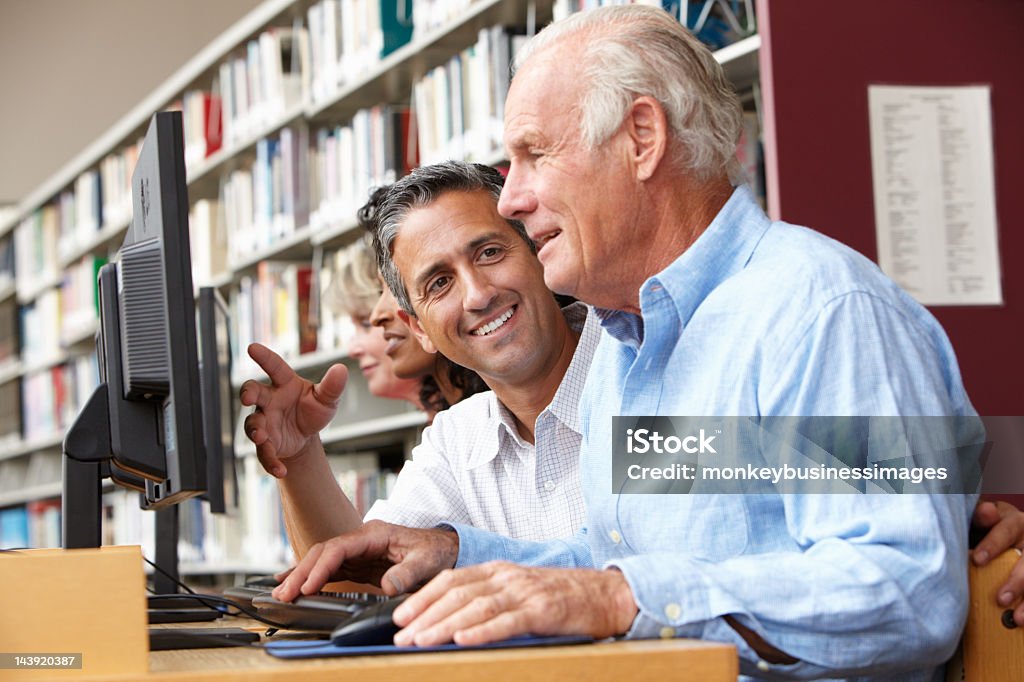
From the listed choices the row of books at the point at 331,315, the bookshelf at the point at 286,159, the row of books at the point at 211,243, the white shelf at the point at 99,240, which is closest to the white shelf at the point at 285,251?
the bookshelf at the point at 286,159

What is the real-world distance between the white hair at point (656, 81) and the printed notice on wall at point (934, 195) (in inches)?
36.4

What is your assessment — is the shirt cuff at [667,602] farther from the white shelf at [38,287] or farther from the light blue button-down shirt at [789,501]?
the white shelf at [38,287]

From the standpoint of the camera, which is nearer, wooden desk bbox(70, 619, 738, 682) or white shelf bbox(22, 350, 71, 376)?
wooden desk bbox(70, 619, 738, 682)

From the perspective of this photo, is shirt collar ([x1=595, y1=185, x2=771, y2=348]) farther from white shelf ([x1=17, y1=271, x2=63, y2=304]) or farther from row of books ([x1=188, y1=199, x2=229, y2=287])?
white shelf ([x1=17, y1=271, x2=63, y2=304])

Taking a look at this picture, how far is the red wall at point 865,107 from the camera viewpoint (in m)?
2.21

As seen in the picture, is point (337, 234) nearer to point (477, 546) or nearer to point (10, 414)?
point (477, 546)

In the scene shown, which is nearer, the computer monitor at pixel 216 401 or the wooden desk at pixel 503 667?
the wooden desk at pixel 503 667

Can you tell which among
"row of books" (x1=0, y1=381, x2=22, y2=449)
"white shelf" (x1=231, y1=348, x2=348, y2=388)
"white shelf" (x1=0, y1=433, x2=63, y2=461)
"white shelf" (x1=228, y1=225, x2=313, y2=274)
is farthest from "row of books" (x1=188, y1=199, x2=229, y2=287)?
"row of books" (x1=0, y1=381, x2=22, y2=449)

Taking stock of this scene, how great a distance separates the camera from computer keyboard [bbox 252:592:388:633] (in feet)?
3.49

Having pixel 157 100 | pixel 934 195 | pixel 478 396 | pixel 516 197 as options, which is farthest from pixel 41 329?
pixel 516 197

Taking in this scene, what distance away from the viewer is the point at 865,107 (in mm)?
2252

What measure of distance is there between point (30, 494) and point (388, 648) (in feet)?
19.4

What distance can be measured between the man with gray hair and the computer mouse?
2cm

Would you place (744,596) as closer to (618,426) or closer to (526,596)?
(526,596)
